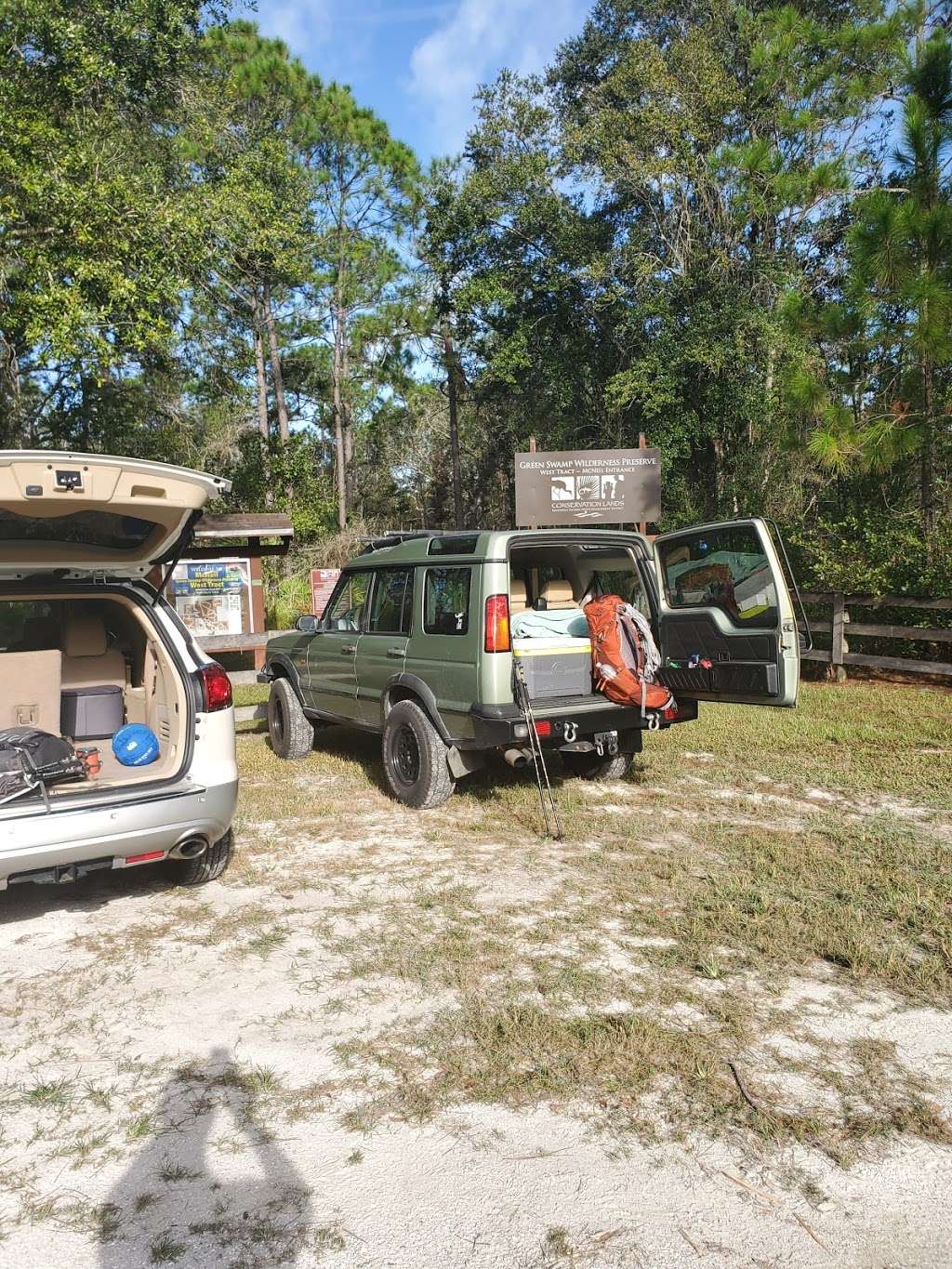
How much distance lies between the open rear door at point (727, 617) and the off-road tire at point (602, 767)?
100cm

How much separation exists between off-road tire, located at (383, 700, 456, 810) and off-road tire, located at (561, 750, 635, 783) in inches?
56.6

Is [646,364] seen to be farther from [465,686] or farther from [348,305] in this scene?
[465,686]

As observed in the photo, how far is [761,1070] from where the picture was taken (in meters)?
3.02

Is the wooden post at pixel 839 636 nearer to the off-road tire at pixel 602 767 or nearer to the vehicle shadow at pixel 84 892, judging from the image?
the off-road tire at pixel 602 767

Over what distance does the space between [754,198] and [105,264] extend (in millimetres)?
14314

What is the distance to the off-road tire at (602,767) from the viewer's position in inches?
282

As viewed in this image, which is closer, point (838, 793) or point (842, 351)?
point (838, 793)

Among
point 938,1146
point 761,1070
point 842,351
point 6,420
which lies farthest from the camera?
point 6,420

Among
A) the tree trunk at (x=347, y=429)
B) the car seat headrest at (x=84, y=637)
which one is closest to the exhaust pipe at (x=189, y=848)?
the car seat headrest at (x=84, y=637)

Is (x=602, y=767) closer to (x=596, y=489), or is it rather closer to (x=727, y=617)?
(x=727, y=617)

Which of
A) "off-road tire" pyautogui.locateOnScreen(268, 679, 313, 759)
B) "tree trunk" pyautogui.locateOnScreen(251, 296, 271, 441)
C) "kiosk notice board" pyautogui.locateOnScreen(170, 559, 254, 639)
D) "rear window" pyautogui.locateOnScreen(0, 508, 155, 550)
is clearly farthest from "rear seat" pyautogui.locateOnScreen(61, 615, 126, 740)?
"tree trunk" pyautogui.locateOnScreen(251, 296, 271, 441)

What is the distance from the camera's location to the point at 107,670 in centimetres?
550

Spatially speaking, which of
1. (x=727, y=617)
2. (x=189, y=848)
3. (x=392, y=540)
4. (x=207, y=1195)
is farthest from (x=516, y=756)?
(x=207, y=1195)

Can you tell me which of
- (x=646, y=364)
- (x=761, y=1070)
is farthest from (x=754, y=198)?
(x=761, y=1070)
